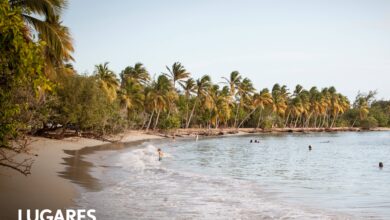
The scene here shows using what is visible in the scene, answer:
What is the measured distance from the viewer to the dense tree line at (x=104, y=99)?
22.7 ft

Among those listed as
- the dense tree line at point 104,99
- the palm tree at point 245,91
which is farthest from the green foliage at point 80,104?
the palm tree at point 245,91

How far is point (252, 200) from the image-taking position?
1514cm

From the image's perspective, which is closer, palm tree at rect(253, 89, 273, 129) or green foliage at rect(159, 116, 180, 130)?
green foliage at rect(159, 116, 180, 130)

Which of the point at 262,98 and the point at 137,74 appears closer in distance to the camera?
the point at 137,74

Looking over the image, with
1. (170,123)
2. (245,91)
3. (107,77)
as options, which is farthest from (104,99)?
(245,91)

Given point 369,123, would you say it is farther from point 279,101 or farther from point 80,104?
point 80,104

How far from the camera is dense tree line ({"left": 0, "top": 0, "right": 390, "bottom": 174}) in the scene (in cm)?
693

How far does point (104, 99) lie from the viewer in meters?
37.7

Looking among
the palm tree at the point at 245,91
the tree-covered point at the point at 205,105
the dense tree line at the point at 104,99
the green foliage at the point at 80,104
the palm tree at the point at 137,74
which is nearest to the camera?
the dense tree line at the point at 104,99

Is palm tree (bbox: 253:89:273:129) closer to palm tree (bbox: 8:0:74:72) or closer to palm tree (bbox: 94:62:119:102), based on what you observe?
palm tree (bbox: 94:62:119:102)

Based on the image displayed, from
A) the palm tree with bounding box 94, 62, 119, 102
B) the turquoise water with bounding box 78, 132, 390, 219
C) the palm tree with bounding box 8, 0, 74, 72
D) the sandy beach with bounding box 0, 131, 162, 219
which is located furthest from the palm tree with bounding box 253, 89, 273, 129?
the palm tree with bounding box 8, 0, 74, 72

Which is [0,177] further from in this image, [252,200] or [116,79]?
[116,79]

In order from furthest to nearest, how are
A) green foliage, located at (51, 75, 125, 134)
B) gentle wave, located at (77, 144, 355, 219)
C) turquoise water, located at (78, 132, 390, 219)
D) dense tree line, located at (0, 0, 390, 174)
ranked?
green foliage, located at (51, 75, 125, 134) → turquoise water, located at (78, 132, 390, 219) → gentle wave, located at (77, 144, 355, 219) → dense tree line, located at (0, 0, 390, 174)

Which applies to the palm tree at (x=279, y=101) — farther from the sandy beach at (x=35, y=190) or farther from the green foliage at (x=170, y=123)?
the sandy beach at (x=35, y=190)
